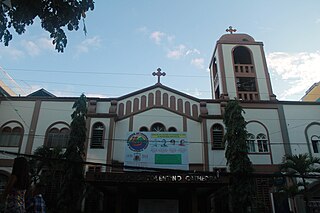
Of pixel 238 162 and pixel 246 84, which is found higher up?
pixel 246 84

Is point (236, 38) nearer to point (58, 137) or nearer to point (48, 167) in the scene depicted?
point (58, 137)

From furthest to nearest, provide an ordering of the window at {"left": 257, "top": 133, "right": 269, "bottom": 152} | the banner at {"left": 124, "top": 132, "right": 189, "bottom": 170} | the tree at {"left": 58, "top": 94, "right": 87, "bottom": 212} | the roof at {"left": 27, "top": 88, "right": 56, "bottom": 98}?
the roof at {"left": 27, "top": 88, "right": 56, "bottom": 98}
the window at {"left": 257, "top": 133, "right": 269, "bottom": 152}
the banner at {"left": 124, "top": 132, "right": 189, "bottom": 170}
the tree at {"left": 58, "top": 94, "right": 87, "bottom": 212}

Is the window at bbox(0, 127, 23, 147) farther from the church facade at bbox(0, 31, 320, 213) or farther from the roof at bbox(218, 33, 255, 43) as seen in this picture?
the roof at bbox(218, 33, 255, 43)

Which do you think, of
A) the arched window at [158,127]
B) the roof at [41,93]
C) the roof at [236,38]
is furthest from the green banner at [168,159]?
the roof at [236,38]

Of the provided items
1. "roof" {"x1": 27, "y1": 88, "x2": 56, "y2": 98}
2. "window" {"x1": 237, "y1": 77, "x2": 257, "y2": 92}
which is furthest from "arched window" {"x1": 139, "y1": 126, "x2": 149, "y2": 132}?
"window" {"x1": 237, "y1": 77, "x2": 257, "y2": 92}

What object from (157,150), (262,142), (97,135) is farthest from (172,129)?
(262,142)

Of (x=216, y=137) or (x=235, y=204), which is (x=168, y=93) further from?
(x=235, y=204)

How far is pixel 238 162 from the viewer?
15.9 meters

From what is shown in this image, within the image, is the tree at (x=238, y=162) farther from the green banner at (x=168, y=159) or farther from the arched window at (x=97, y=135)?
the arched window at (x=97, y=135)

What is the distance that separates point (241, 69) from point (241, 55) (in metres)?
2.97

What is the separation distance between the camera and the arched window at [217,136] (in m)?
21.2

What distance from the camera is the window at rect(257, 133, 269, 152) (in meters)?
21.7

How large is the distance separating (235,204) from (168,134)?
24.0ft

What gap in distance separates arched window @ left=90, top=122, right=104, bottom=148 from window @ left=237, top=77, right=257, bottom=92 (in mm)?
13139
